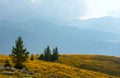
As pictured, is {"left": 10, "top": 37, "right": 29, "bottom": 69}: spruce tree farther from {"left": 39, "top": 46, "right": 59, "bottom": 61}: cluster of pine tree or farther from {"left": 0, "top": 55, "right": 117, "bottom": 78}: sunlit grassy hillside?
{"left": 39, "top": 46, "right": 59, "bottom": 61}: cluster of pine tree

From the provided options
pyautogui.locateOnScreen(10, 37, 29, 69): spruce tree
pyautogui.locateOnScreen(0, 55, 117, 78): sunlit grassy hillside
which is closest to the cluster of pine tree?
pyautogui.locateOnScreen(0, 55, 117, 78): sunlit grassy hillside

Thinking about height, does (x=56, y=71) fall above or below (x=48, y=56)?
below

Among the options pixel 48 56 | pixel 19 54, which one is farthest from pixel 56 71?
pixel 48 56

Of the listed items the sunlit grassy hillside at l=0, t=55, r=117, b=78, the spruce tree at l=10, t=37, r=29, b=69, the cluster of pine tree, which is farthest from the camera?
the cluster of pine tree

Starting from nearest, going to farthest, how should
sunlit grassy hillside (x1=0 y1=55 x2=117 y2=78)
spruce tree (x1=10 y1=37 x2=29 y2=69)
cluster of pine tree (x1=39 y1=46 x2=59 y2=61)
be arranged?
1. sunlit grassy hillside (x1=0 y1=55 x2=117 y2=78)
2. spruce tree (x1=10 y1=37 x2=29 y2=69)
3. cluster of pine tree (x1=39 y1=46 x2=59 y2=61)

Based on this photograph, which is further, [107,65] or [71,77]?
[107,65]

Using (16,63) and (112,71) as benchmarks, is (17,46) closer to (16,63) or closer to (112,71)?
(16,63)

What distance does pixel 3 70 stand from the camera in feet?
256

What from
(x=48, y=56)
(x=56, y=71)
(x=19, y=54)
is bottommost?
(x=56, y=71)

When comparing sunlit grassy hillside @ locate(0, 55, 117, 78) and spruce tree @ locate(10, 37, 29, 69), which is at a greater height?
spruce tree @ locate(10, 37, 29, 69)

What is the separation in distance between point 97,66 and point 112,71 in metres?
10.2

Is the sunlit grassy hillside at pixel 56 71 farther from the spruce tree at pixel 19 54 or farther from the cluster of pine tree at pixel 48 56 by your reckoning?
the spruce tree at pixel 19 54

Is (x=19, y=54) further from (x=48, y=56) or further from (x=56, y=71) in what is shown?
(x=48, y=56)

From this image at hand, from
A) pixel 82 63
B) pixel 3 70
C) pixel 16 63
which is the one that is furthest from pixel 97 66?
pixel 3 70
